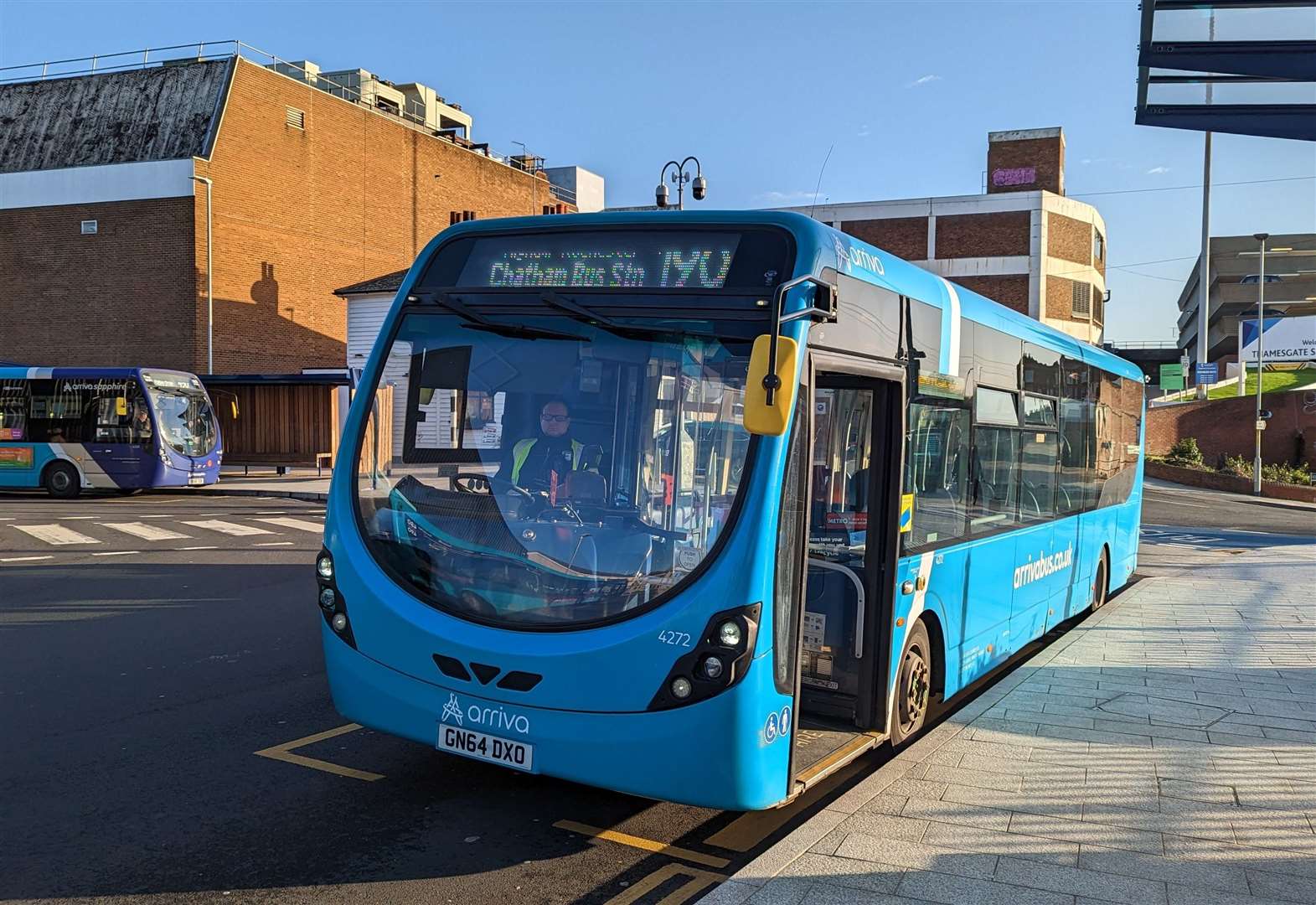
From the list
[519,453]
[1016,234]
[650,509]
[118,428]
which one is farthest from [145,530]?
[1016,234]

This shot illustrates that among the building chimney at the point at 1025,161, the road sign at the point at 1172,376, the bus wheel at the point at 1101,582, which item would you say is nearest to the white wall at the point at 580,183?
the building chimney at the point at 1025,161

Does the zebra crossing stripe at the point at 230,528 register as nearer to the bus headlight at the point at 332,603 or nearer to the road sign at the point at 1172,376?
the bus headlight at the point at 332,603

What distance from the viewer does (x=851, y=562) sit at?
20.2 ft

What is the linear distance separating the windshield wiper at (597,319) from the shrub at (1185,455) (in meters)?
48.8

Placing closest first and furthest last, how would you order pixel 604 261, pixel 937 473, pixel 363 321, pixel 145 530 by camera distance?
1. pixel 604 261
2. pixel 937 473
3. pixel 145 530
4. pixel 363 321

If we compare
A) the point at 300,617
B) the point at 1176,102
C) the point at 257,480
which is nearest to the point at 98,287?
the point at 257,480

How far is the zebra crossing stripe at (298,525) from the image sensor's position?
1912 centimetres

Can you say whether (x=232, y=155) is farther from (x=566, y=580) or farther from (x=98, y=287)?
(x=566, y=580)

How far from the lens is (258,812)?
206 inches

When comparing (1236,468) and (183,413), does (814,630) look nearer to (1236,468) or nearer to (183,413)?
(183,413)

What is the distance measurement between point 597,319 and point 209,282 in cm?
3618

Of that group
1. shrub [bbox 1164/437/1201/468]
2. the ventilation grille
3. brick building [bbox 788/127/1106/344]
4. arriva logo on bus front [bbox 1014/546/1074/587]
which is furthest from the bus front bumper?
the ventilation grille

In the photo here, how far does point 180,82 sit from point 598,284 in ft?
129

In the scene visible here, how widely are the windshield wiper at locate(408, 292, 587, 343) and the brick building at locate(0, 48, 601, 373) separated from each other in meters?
34.8
